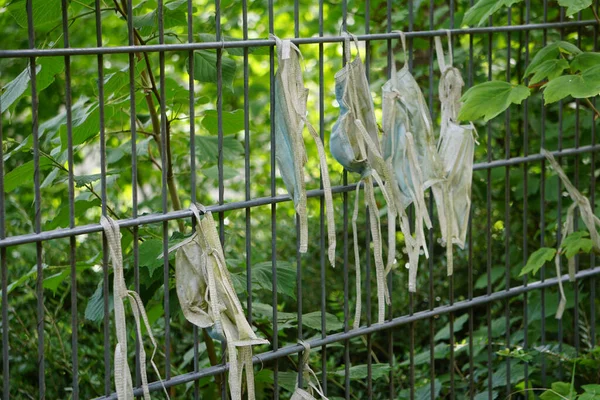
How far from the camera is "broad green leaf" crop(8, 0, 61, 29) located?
200 centimetres

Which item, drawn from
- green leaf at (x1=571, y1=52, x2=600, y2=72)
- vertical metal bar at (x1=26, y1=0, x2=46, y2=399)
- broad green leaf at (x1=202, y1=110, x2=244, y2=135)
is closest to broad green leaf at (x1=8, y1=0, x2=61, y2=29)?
vertical metal bar at (x1=26, y1=0, x2=46, y2=399)

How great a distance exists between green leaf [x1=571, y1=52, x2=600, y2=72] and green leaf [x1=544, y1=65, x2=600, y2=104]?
0.11m

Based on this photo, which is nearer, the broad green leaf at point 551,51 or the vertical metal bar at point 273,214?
the vertical metal bar at point 273,214

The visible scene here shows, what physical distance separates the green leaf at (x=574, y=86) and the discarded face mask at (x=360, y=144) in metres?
0.46

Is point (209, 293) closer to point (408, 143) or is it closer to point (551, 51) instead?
point (408, 143)

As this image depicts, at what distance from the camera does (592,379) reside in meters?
2.93

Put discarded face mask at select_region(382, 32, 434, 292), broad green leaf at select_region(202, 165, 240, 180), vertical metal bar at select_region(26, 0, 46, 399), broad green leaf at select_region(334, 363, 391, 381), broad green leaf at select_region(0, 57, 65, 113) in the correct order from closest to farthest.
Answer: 1. vertical metal bar at select_region(26, 0, 46, 399)
2. broad green leaf at select_region(0, 57, 65, 113)
3. discarded face mask at select_region(382, 32, 434, 292)
4. broad green leaf at select_region(334, 363, 391, 381)
5. broad green leaf at select_region(202, 165, 240, 180)

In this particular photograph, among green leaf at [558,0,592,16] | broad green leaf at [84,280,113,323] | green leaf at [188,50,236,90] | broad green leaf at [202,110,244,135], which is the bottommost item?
broad green leaf at [84,280,113,323]

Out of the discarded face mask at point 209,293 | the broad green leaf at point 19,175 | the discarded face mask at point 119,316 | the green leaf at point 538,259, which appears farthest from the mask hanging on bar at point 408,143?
the broad green leaf at point 19,175

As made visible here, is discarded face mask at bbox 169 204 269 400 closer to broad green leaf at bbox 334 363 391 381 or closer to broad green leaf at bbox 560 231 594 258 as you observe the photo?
broad green leaf at bbox 334 363 391 381

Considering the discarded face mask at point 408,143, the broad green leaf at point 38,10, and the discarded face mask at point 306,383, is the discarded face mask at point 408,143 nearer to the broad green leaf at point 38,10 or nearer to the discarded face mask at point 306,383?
the discarded face mask at point 306,383

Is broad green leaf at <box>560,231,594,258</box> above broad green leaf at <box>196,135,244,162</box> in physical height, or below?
below

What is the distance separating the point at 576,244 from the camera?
270cm

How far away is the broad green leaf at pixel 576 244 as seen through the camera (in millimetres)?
2701
